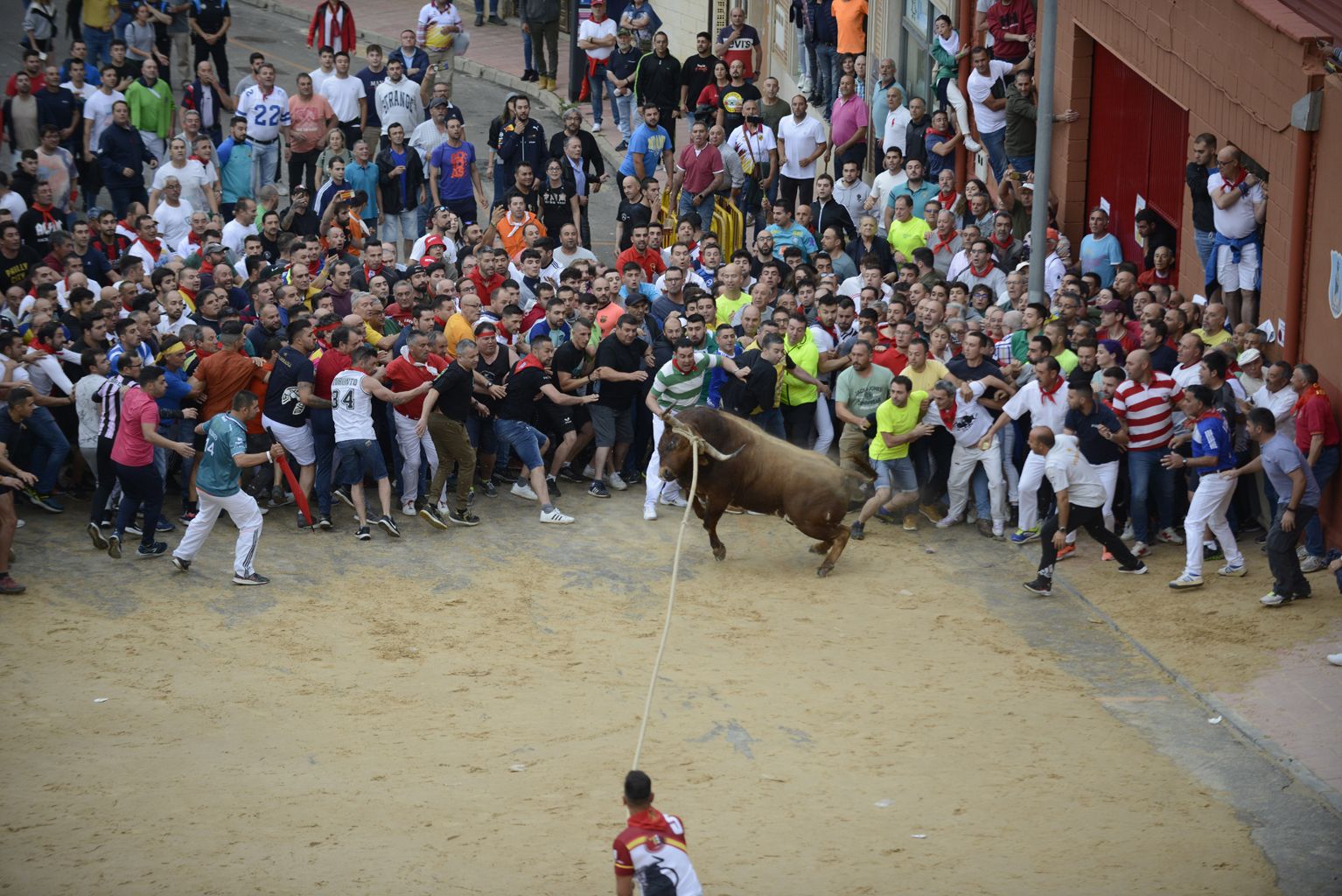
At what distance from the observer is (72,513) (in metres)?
15.2

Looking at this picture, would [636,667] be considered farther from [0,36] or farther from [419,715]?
[0,36]

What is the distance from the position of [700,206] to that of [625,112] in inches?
197

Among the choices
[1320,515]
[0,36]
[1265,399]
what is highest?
[0,36]

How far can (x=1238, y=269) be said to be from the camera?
15.7 meters

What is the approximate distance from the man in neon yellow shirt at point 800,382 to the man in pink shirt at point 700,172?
16.2 feet

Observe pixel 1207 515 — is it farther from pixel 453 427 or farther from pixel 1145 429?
pixel 453 427

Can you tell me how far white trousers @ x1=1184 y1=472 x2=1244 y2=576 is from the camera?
1390 cm

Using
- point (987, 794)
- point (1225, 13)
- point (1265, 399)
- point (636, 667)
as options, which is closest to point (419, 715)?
point (636, 667)

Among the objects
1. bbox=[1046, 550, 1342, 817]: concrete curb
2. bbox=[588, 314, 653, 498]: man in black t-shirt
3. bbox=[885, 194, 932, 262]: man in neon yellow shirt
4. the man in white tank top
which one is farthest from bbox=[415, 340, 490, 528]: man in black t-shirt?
bbox=[1046, 550, 1342, 817]: concrete curb

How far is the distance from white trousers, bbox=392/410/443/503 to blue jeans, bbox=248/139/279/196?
23.8 feet

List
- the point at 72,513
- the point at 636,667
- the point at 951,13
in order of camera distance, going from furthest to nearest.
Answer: the point at 951,13 → the point at 72,513 → the point at 636,667

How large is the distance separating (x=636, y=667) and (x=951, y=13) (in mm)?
11733

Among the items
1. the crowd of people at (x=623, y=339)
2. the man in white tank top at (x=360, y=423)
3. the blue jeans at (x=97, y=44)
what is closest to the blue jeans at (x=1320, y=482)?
the crowd of people at (x=623, y=339)

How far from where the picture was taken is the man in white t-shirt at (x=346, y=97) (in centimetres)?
2231
